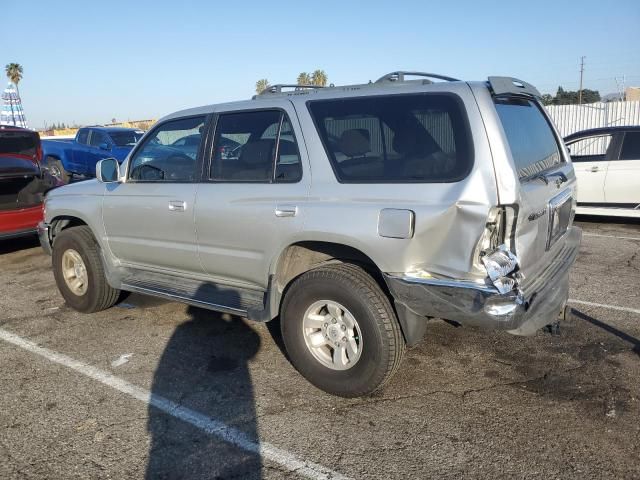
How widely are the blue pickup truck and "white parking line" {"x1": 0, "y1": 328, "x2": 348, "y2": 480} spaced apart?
1020 cm

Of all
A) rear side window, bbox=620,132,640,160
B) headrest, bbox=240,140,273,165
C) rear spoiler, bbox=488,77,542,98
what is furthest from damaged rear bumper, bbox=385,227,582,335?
rear side window, bbox=620,132,640,160

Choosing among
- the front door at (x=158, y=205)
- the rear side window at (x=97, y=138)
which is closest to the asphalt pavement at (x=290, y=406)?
the front door at (x=158, y=205)

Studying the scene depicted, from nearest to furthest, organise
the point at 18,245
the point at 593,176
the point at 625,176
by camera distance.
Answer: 1. the point at 18,245
2. the point at 625,176
3. the point at 593,176

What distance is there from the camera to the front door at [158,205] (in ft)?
14.1

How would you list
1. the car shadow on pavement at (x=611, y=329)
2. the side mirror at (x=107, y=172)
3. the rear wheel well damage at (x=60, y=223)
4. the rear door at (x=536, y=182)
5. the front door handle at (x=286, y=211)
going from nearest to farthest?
the rear door at (x=536, y=182), the front door handle at (x=286, y=211), the car shadow on pavement at (x=611, y=329), the side mirror at (x=107, y=172), the rear wheel well damage at (x=60, y=223)

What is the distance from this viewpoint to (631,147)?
29.7 feet

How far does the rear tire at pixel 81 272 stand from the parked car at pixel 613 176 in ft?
25.4

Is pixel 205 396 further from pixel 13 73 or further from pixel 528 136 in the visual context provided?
pixel 13 73

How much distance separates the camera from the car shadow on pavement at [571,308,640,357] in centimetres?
422

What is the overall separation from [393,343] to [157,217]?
2266 millimetres

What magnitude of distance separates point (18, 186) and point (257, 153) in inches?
214

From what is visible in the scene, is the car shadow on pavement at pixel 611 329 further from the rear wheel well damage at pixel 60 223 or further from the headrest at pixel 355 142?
the rear wheel well damage at pixel 60 223

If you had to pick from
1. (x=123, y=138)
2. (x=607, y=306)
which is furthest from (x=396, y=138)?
(x=123, y=138)

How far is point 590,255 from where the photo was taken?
7.18 metres
